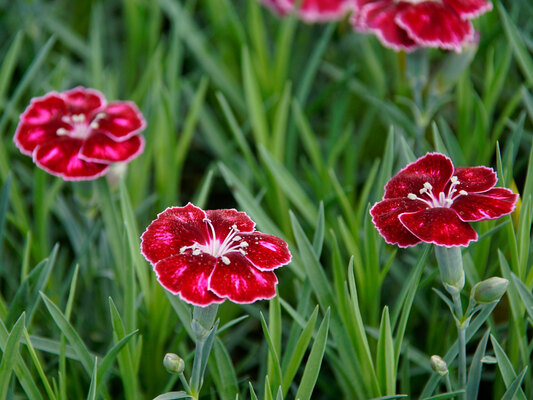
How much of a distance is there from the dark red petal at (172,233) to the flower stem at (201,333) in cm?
8

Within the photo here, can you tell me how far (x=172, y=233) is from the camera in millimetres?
830

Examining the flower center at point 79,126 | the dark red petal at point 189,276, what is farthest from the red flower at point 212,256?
the flower center at point 79,126

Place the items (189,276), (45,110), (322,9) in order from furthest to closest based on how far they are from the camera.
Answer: (322,9), (45,110), (189,276)

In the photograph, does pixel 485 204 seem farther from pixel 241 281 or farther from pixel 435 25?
pixel 435 25

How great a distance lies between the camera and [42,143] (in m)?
1.11

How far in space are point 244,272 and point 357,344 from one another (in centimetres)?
28

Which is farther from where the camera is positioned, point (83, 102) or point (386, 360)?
point (83, 102)

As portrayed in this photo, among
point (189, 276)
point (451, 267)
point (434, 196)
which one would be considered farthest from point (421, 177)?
point (189, 276)

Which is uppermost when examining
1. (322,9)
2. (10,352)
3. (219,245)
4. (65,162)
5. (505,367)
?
(322,9)

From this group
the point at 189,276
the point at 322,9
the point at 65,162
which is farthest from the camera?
the point at 322,9

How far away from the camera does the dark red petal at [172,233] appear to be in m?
0.80

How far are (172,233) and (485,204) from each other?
1.27ft

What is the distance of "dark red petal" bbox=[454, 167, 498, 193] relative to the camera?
2.85 ft

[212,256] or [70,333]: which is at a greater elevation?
[212,256]
